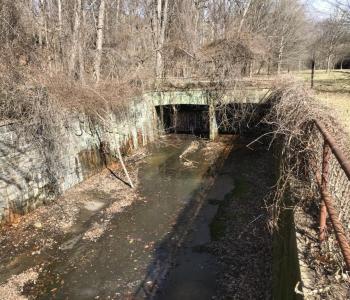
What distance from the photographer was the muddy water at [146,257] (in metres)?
8.70

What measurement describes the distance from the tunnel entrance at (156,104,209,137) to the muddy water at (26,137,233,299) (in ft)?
35.1

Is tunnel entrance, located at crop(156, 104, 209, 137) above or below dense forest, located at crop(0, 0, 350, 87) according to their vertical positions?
below

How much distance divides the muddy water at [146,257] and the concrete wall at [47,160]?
264cm

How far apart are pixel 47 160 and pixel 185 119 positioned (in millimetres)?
13790

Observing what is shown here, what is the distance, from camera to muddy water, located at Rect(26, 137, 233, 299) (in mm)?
8703

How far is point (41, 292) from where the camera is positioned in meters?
8.75

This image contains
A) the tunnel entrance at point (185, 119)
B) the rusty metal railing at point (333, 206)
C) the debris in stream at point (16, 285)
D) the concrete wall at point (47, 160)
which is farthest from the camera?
the tunnel entrance at point (185, 119)

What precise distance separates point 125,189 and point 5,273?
20.4ft

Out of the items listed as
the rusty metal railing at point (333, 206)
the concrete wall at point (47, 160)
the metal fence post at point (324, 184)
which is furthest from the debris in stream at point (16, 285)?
the rusty metal railing at point (333, 206)

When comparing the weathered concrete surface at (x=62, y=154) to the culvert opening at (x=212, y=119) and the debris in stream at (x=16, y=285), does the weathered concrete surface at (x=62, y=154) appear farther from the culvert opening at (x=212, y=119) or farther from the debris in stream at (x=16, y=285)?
the debris in stream at (x=16, y=285)

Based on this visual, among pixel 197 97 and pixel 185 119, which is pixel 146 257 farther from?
pixel 185 119

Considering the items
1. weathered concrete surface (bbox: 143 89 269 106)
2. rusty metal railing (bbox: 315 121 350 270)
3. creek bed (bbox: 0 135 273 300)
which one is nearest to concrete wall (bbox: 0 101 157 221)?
creek bed (bbox: 0 135 273 300)

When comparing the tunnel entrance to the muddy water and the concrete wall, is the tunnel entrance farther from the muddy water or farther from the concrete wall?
the muddy water

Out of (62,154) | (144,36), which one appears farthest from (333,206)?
(144,36)
